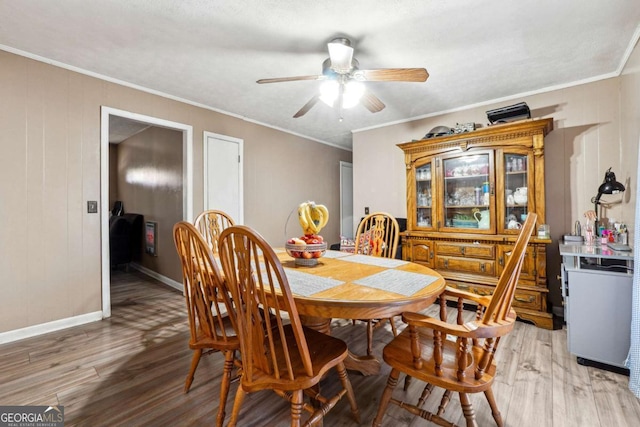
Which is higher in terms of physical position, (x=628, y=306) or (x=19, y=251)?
(x=19, y=251)

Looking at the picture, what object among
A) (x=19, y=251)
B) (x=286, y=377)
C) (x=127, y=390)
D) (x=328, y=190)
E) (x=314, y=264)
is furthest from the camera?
(x=328, y=190)

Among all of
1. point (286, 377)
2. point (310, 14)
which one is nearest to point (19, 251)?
point (286, 377)

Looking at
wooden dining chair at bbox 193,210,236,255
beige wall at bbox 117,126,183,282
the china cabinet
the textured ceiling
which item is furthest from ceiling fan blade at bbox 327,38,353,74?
beige wall at bbox 117,126,183,282

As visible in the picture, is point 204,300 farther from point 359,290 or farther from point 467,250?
point 467,250

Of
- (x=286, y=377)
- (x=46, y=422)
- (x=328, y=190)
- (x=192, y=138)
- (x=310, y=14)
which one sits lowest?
(x=46, y=422)

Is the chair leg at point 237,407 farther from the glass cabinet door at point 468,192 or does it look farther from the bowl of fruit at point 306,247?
the glass cabinet door at point 468,192

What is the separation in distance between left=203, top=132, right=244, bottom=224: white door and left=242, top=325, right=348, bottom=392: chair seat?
265cm

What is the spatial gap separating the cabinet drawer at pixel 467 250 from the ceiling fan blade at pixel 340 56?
2144 millimetres

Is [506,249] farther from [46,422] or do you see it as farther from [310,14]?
[46,422]

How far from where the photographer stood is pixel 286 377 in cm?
112

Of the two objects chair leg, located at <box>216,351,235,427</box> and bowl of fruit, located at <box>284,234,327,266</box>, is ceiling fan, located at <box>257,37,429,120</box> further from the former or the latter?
chair leg, located at <box>216,351,235,427</box>

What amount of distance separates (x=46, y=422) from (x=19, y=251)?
163 centimetres

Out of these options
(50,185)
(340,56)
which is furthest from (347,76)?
(50,185)

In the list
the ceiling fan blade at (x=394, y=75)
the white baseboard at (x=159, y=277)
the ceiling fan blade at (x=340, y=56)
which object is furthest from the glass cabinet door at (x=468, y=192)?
the white baseboard at (x=159, y=277)
